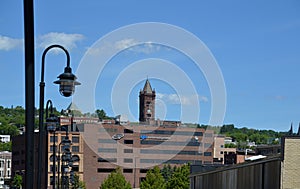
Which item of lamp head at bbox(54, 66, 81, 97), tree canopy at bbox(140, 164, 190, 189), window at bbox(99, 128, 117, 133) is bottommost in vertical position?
tree canopy at bbox(140, 164, 190, 189)

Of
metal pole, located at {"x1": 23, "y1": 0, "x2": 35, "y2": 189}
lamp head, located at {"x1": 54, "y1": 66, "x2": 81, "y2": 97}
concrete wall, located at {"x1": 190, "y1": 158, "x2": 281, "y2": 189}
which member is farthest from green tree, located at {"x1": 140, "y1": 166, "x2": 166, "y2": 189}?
metal pole, located at {"x1": 23, "y1": 0, "x2": 35, "y2": 189}

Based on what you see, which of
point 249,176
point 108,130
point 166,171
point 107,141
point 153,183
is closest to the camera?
point 249,176

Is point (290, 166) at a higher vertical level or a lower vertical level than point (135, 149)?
higher

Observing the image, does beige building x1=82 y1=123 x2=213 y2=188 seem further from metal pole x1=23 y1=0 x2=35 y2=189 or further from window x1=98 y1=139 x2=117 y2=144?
metal pole x1=23 y1=0 x2=35 y2=189

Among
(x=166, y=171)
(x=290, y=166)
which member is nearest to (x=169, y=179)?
(x=166, y=171)

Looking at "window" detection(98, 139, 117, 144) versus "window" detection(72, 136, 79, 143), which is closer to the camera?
"window" detection(72, 136, 79, 143)

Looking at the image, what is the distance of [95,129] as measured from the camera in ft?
588

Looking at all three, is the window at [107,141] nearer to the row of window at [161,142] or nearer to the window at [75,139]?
the row of window at [161,142]

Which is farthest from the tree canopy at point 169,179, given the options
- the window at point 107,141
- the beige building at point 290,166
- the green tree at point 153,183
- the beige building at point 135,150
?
the beige building at point 290,166

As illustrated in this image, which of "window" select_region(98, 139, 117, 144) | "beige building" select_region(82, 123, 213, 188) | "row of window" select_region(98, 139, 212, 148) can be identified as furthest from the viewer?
"row of window" select_region(98, 139, 212, 148)

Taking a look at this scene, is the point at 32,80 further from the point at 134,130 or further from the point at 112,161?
the point at 134,130

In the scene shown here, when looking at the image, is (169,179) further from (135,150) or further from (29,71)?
(29,71)

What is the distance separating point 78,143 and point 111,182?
27.2 m

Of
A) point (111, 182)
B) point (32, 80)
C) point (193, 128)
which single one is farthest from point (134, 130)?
point (32, 80)
